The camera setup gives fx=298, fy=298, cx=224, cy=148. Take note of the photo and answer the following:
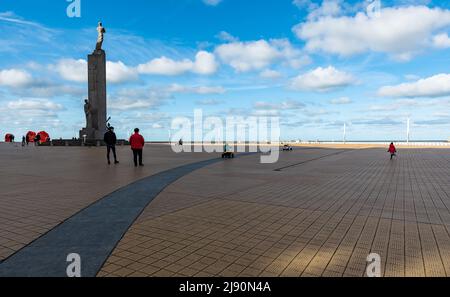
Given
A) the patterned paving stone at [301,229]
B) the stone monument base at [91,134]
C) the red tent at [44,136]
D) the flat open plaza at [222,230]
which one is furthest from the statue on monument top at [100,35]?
the patterned paving stone at [301,229]

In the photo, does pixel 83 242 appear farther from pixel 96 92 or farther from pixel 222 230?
pixel 96 92

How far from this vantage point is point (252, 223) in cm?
518

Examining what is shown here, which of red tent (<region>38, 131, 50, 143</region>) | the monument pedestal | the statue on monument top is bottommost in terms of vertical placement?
red tent (<region>38, 131, 50, 143</region>)

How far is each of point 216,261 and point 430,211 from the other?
5024mm

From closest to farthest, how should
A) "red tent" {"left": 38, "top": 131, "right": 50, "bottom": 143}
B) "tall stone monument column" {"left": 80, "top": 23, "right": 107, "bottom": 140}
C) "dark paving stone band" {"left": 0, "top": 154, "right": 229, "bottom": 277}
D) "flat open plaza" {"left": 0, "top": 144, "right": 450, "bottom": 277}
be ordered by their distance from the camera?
"dark paving stone band" {"left": 0, "top": 154, "right": 229, "bottom": 277} → "flat open plaza" {"left": 0, "top": 144, "right": 450, "bottom": 277} → "tall stone monument column" {"left": 80, "top": 23, "right": 107, "bottom": 140} → "red tent" {"left": 38, "top": 131, "right": 50, "bottom": 143}

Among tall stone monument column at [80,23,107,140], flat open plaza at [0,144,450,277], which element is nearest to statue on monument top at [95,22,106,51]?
tall stone monument column at [80,23,107,140]

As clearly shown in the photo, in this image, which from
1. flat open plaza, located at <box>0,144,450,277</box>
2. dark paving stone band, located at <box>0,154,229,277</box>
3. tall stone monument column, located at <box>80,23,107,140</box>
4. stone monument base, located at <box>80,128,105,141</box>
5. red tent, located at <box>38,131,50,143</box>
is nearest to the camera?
dark paving stone band, located at <box>0,154,229,277</box>

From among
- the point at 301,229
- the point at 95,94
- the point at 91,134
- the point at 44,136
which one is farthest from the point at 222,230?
the point at 44,136

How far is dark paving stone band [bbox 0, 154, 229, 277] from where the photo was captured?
332cm

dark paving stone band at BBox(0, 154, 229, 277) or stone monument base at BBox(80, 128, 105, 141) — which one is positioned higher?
stone monument base at BBox(80, 128, 105, 141)

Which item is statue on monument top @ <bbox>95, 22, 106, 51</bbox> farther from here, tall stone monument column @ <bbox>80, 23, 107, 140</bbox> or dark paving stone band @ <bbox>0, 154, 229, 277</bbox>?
dark paving stone band @ <bbox>0, 154, 229, 277</bbox>

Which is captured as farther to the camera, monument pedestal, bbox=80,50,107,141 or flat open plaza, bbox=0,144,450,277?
monument pedestal, bbox=80,50,107,141

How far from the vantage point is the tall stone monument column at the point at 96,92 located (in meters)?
41.3

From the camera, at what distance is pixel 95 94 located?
41.5m
